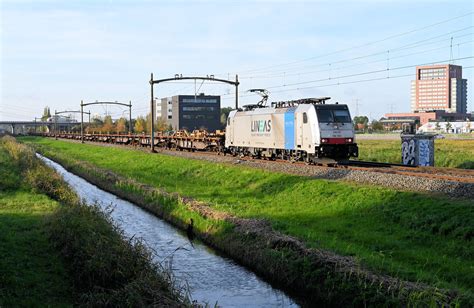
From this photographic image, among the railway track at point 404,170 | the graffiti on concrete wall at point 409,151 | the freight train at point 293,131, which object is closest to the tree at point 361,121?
the freight train at point 293,131

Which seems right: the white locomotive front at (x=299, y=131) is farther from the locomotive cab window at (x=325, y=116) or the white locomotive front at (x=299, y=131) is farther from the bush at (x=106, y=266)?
the bush at (x=106, y=266)

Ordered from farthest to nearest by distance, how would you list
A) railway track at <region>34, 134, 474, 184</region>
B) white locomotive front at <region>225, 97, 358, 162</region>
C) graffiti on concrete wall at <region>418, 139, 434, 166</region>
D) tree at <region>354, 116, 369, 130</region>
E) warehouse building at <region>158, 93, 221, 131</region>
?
tree at <region>354, 116, 369, 130</region>, warehouse building at <region>158, 93, 221, 131</region>, graffiti on concrete wall at <region>418, 139, 434, 166</region>, white locomotive front at <region>225, 97, 358, 162</region>, railway track at <region>34, 134, 474, 184</region>

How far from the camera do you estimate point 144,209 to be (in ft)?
→ 75.2

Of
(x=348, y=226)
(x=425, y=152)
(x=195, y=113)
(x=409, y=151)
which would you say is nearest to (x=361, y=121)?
(x=195, y=113)

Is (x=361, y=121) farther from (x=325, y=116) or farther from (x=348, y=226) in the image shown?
(x=348, y=226)

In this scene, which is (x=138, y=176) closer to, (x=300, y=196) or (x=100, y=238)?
(x=300, y=196)

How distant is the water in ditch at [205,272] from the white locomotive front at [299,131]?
963 centimetres

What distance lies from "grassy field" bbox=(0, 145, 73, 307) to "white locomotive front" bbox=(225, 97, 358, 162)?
13134 mm

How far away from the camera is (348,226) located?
582 inches

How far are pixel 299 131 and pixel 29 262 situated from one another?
18.1 m

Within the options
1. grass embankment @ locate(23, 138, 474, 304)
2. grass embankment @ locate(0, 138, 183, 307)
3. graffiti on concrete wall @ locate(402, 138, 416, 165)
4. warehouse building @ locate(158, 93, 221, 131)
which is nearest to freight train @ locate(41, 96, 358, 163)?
graffiti on concrete wall @ locate(402, 138, 416, 165)

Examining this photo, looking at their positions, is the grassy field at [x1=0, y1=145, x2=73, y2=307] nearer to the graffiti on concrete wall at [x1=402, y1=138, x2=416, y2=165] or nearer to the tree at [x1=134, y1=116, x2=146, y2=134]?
the graffiti on concrete wall at [x1=402, y1=138, x2=416, y2=165]

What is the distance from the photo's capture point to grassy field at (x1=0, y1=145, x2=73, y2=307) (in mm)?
9328

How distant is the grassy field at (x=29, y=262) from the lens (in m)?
9.33
